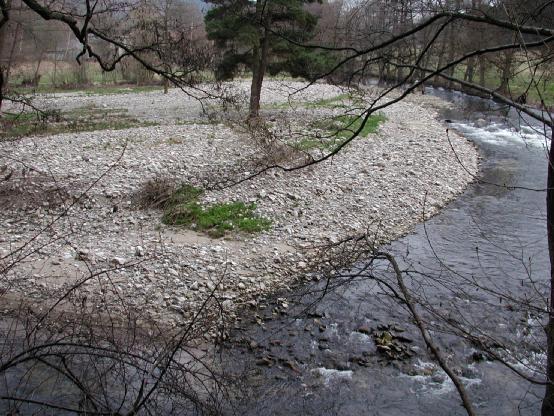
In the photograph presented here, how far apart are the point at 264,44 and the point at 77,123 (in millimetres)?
7153

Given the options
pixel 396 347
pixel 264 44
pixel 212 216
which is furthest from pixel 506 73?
pixel 264 44

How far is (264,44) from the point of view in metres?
17.9

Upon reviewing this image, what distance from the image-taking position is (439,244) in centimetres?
988

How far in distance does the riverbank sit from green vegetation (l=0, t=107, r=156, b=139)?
86 centimetres

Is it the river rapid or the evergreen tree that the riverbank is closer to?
the river rapid

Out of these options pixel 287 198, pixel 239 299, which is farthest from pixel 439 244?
pixel 239 299

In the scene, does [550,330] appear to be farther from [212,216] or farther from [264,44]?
[264,44]

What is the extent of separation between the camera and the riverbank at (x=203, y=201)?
751 centimetres

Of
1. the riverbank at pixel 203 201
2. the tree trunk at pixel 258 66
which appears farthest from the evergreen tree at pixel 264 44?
the riverbank at pixel 203 201

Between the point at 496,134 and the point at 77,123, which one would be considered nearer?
the point at 77,123

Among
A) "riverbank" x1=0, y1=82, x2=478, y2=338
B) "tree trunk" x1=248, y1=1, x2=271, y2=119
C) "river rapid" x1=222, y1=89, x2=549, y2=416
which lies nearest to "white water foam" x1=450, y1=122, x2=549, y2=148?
"riverbank" x1=0, y1=82, x2=478, y2=338

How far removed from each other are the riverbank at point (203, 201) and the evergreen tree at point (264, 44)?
211 centimetres

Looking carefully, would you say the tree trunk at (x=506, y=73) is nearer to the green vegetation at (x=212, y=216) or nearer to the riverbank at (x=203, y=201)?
the riverbank at (x=203, y=201)

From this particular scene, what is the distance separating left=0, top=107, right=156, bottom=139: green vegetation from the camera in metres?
15.6
